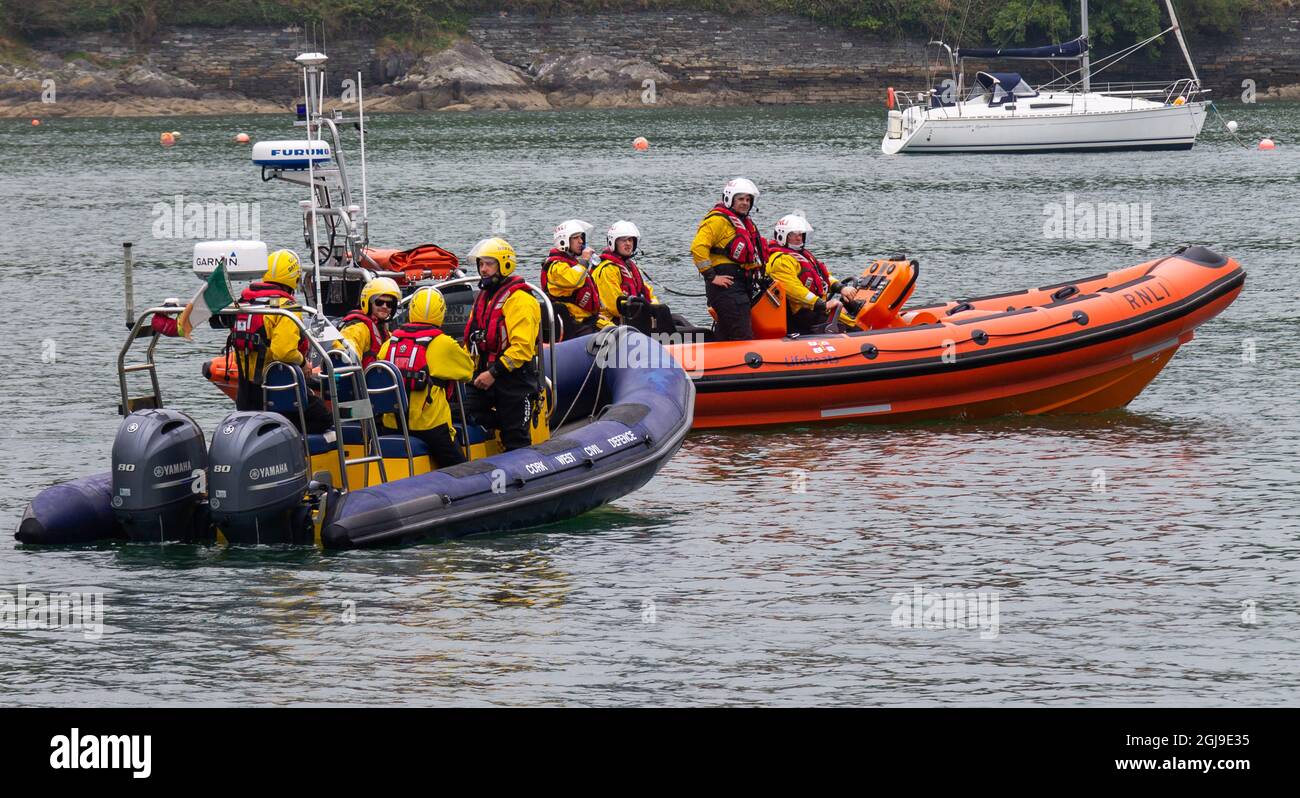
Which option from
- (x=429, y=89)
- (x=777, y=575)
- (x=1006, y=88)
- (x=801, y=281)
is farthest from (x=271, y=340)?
(x=429, y=89)

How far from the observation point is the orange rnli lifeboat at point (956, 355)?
13.8 m

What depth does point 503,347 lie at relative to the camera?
1076cm

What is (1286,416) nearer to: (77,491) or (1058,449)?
(1058,449)

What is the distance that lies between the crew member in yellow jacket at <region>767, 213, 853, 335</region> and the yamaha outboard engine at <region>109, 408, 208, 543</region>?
536cm

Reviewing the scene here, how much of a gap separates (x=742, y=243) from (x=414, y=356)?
4024 mm

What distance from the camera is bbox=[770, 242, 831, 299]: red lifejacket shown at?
14016mm

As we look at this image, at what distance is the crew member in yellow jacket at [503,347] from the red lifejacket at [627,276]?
2.67 metres

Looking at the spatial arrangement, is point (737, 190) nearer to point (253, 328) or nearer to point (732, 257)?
point (732, 257)

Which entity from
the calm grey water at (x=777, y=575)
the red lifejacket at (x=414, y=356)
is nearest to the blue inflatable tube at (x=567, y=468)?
the calm grey water at (x=777, y=575)

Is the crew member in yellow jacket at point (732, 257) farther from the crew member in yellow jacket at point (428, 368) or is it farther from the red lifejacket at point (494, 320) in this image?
the crew member in yellow jacket at point (428, 368)

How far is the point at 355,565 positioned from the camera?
995 cm

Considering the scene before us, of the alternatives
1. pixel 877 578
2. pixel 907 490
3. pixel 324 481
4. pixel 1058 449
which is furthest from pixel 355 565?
pixel 1058 449

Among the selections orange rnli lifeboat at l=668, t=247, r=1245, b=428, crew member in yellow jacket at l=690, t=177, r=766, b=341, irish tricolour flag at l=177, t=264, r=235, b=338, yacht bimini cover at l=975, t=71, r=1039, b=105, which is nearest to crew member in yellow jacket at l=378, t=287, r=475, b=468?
irish tricolour flag at l=177, t=264, r=235, b=338

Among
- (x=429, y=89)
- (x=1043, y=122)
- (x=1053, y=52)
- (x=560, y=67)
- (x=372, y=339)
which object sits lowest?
(x=372, y=339)
